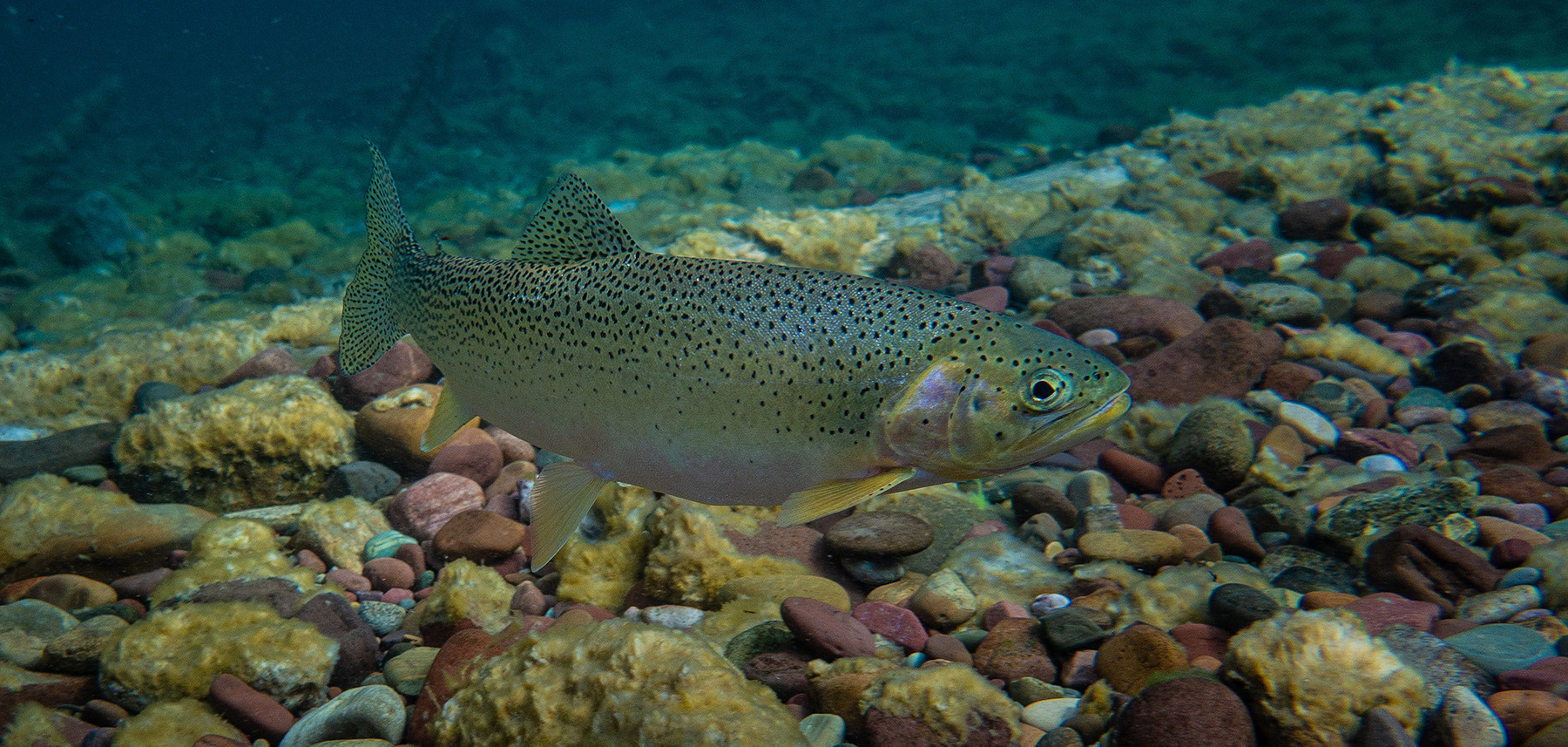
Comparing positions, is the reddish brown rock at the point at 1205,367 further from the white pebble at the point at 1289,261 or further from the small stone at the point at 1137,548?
the white pebble at the point at 1289,261

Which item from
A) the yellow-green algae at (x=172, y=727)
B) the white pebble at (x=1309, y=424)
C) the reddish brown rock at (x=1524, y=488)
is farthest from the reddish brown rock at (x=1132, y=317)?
the yellow-green algae at (x=172, y=727)

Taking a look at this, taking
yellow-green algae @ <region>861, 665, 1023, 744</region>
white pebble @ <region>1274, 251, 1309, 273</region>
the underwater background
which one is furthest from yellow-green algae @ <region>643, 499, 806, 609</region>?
white pebble @ <region>1274, 251, 1309, 273</region>

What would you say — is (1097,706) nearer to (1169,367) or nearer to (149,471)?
(1169,367)

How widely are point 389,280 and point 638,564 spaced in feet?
5.80

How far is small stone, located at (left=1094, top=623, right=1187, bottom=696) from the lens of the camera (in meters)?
2.53

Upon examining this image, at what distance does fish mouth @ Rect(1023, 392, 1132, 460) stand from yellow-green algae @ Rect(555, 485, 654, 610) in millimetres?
1983

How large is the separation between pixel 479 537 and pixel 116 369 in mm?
4726

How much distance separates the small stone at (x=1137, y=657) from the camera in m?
2.53

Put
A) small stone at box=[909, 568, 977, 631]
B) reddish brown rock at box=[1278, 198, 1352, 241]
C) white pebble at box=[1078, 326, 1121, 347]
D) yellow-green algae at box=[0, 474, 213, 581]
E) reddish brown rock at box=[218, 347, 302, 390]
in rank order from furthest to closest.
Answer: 1. reddish brown rock at box=[1278, 198, 1352, 241]
2. reddish brown rock at box=[218, 347, 302, 390]
3. white pebble at box=[1078, 326, 1121, 347]
4. yellow-green algae at box=[0, 474, 213, 581]
5. small stone at box=[909, 568, 977, 631]

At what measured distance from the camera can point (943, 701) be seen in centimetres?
232

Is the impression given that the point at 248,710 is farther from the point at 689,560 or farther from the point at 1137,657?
the point at 1137,657

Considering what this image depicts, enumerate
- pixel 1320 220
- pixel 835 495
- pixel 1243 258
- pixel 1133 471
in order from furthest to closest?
pixel 1320 220 < pixel 1243 258 < pixel 1133 471 < pixel 835 495

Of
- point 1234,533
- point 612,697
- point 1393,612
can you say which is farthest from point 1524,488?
point 612,697

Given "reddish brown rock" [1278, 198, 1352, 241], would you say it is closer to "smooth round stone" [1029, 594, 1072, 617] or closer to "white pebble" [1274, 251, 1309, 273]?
"white pebble" [1274, 251, 1309, 273]
